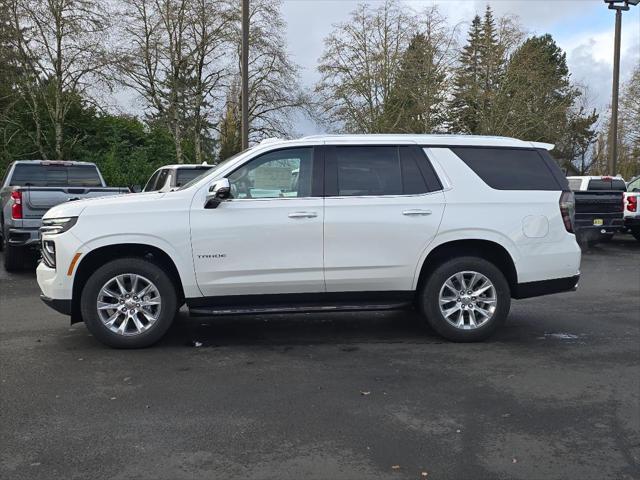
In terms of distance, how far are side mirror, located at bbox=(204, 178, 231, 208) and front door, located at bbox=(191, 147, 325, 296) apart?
2.4 inches

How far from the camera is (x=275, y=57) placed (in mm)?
30516

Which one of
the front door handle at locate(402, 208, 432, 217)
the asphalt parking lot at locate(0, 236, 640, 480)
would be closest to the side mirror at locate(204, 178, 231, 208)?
the asphalt parking lot at locate(0, 236, 640, 480)

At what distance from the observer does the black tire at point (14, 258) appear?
10461mm

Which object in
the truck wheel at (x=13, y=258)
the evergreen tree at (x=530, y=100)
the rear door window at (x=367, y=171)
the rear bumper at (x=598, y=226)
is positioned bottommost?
the truck wheel at (x=13, y=258)

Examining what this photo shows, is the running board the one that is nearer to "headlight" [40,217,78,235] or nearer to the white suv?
the white suv

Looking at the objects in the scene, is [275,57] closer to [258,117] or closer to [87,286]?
[258,117]

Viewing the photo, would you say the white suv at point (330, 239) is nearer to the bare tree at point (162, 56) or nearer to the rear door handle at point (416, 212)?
the rear door handle at point (416, 212)

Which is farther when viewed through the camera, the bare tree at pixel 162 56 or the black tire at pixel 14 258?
the bare tree at pixel 162 56

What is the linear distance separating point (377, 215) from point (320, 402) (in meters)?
2.05

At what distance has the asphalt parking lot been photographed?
3.54 meters

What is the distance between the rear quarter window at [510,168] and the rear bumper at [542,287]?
931mm

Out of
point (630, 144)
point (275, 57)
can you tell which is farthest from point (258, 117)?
point (630, 144)

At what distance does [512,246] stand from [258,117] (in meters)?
26.9

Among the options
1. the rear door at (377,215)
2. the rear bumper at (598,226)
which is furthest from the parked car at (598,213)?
the rear door at (377,215)
